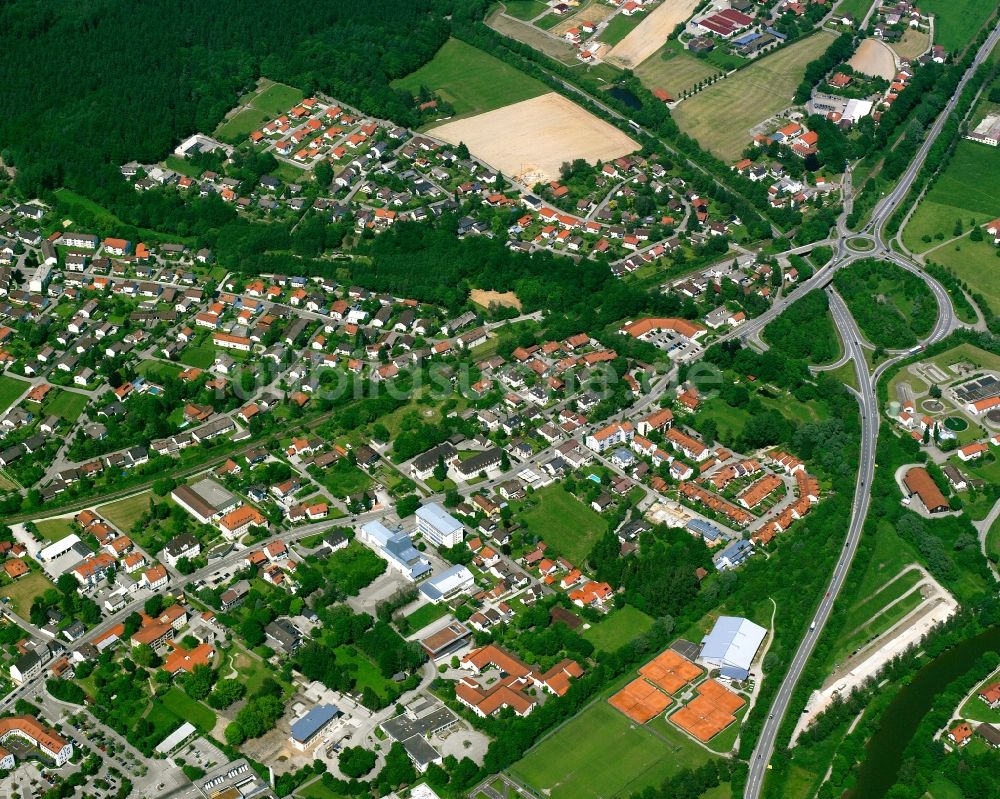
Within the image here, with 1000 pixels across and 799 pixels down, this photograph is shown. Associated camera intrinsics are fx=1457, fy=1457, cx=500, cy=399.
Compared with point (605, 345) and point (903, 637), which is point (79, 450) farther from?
point (903, 637)

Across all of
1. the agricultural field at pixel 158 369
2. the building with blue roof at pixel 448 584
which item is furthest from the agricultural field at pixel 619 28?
the building with blue roof at pixel 448 584

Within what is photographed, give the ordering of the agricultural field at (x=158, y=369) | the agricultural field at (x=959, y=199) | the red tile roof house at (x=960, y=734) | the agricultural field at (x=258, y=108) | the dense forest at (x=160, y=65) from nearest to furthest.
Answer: the red tile roof house at (x=960, y=734) < the agricultural field at (x=158, y=369) < the agricultural field at (x=959, y=199) < the dense forest at (x=160, y=65) < the agricultural field at (x=258, y=108)

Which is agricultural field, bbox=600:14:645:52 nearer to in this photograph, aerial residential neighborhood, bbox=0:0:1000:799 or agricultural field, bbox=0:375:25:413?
aerial residential neighborhood, bbox=0:0:1000:799

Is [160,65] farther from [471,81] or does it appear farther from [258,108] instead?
[471,81]

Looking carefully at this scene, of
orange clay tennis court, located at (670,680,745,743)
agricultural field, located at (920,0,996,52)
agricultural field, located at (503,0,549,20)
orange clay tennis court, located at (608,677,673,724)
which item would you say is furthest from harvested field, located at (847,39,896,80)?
orange clay tennis court, located at (608,677,673,724)

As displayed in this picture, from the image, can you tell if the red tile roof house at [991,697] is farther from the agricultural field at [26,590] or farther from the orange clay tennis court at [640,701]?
A: the agricultural field at [26,590]

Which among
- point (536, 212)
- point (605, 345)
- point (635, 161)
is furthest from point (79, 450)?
point (635, 161)

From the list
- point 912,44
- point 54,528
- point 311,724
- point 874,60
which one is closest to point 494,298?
point 54,528
